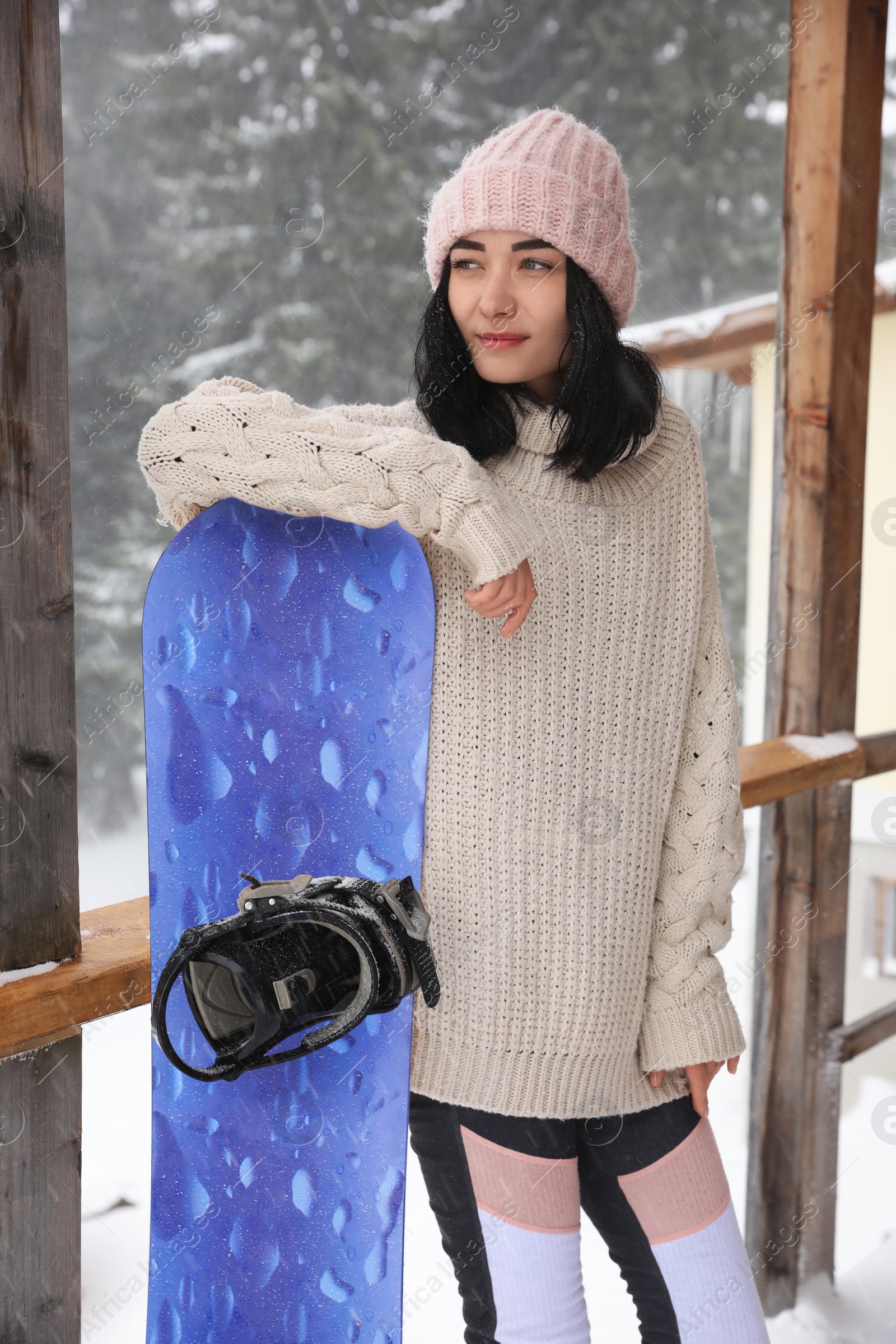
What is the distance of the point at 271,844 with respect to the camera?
1.16 m

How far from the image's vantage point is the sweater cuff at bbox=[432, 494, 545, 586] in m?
0.99

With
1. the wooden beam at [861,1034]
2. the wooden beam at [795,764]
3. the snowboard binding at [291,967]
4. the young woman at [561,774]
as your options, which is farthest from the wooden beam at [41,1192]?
the wooden beam at [861,1034]

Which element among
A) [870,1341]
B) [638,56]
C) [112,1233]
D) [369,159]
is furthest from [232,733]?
[638,56]

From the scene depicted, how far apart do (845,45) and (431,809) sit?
1.82 meters

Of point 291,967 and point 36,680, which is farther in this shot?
point 36,680

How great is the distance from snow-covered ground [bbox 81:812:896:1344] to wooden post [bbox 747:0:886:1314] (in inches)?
Result: 4.6

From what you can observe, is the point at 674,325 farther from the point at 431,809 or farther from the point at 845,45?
the point at 431,809

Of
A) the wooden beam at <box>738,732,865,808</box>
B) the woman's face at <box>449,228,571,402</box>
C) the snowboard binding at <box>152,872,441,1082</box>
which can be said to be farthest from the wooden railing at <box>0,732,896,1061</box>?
the wooden beam at <box>738,732,865,808</box>

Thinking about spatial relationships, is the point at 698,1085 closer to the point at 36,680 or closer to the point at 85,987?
the point at 85,987

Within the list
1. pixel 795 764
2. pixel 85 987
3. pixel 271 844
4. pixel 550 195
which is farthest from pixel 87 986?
pixel 795 764

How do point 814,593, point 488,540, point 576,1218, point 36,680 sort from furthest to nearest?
1. point 814,593
2. point 576,1218
3. point 36,680
4. point 488,540

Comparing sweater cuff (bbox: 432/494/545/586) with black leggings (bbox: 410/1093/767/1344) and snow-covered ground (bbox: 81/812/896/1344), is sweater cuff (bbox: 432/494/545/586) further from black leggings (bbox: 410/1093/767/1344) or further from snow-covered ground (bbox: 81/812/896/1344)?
snow-covered ground (bbox: 81/812/896/1344)

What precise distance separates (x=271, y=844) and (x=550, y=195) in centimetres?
76

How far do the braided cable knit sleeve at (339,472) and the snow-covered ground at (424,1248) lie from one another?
143cm
